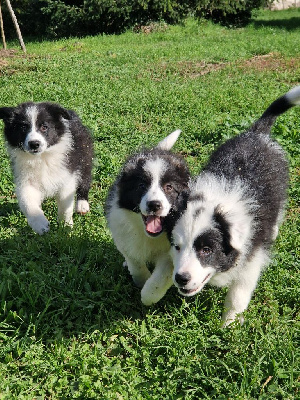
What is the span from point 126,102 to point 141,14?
15.0 m

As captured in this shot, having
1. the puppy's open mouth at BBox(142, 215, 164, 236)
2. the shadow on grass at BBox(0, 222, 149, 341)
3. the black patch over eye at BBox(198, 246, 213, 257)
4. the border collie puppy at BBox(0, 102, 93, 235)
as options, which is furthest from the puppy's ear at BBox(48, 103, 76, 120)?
the black patch over eye at BBox(198, 246, 213, 257)

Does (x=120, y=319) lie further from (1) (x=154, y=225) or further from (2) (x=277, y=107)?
A: (2) (x=277, y=107)

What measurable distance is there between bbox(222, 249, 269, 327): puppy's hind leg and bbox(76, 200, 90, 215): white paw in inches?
91.2

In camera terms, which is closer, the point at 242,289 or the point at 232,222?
the point at 232,222

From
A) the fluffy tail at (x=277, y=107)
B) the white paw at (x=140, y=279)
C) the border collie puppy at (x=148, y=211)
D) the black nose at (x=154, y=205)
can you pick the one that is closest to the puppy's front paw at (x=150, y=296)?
the border collie puppy at (x=148, y=211)

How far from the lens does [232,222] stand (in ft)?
9.43

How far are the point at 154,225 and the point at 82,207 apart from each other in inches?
88.1

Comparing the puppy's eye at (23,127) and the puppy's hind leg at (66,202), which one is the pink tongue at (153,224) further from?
the puppy's eye at (23,127)

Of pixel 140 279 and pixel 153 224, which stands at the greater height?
pixel 153 224

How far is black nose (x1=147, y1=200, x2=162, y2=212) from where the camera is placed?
3.06 meters

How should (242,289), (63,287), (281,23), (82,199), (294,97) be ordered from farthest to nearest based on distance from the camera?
(281,23), (82,199), (294,97), (63,287), (242,289)

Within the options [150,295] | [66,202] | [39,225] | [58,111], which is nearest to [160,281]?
[150,295]

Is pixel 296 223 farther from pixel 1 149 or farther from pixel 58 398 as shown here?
pixel 1 149

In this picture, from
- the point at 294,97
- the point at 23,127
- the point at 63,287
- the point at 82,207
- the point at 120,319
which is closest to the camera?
the point at 120,319
